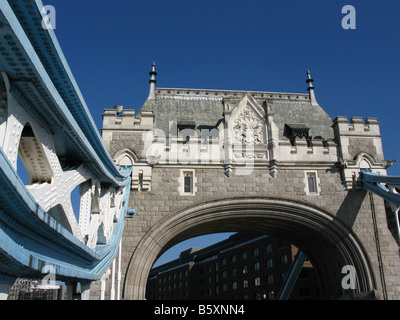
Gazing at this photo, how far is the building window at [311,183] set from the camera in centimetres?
1573

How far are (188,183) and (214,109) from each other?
5055mm

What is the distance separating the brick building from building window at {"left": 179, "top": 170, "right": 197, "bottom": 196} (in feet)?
118

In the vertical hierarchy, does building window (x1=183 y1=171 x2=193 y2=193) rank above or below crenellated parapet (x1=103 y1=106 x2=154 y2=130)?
below

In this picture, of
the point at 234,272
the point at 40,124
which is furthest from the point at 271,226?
the point at 234,272

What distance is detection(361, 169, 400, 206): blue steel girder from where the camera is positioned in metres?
13.6

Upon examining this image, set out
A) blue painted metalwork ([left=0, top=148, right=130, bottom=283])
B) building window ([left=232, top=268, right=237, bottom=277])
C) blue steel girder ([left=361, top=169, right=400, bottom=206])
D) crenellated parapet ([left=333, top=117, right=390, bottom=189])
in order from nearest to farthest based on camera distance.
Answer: blue painted metalwork ([left=0, top=148, right=130, bottom=283]) < blue steel girder ([left=361, top=169, right=400, bottom=206]) < crenellated parapet ([left=333, top=117, right=390, bottom=189]) < building window ([left=232, top=268, right=237, bottom=277])

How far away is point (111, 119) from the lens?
15906mm

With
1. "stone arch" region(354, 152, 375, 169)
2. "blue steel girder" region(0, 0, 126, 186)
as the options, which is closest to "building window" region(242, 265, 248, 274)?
"stone arch" region(354, 152, 375, 169)

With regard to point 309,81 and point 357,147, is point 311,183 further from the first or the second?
point 309,81

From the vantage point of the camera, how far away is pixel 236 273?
59.3 m

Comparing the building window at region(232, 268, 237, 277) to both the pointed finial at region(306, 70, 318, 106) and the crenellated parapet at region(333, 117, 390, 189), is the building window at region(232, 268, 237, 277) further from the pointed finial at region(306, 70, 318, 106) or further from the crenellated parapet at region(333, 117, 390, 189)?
the crenellated parapet at region(333, 117, 390, 189)

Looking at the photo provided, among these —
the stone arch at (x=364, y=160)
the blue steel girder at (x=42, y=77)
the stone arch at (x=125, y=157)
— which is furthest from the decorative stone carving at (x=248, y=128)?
the blue steel girder at (x=42, y=77)

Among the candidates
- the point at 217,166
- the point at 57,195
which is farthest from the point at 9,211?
the point at 217,166

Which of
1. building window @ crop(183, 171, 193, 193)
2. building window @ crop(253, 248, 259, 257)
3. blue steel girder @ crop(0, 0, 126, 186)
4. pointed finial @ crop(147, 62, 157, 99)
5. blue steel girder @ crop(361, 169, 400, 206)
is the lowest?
blue steel girder @ crop(0, 0, 126, 186)
